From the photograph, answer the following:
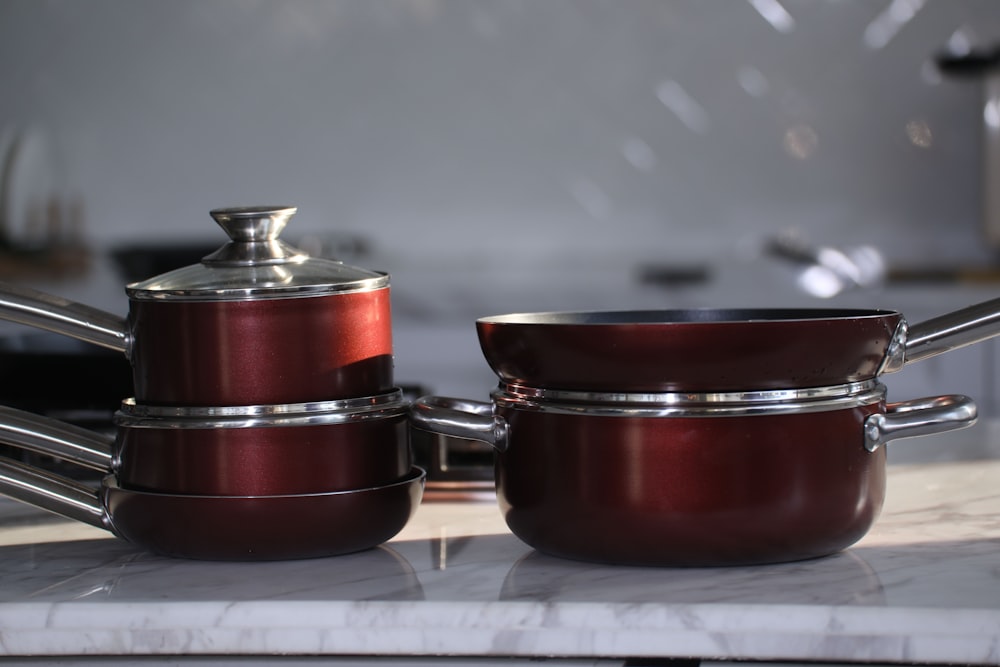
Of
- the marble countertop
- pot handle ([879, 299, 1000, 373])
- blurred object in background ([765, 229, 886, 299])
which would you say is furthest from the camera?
blurred object in background ([765, 229, 886, 299])

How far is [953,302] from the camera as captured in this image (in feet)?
9.17

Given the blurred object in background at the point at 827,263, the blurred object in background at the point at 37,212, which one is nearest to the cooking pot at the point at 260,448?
the blurred object in background at the point at 827,263

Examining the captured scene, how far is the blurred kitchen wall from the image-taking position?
11.2 feet

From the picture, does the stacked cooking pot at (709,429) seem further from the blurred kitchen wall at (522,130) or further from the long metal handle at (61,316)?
the blurred kitchen wall at (522,130)

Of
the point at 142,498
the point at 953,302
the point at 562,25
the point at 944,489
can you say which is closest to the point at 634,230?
the point at 562,25

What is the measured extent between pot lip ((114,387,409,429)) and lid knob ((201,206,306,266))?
8 centimetres

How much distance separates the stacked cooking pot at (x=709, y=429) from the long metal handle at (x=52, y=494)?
25cm

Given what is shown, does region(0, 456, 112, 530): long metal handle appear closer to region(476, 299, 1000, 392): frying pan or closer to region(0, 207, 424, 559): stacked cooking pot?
region(0, 207, 424, 559): stacked cooking pot

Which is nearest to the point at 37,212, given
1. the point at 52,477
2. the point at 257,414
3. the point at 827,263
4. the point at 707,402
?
the point at 827,263

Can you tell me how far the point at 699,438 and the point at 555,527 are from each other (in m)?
0.09

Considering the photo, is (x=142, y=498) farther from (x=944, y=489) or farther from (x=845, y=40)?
(x=845, y=40)

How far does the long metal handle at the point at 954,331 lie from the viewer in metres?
0.60

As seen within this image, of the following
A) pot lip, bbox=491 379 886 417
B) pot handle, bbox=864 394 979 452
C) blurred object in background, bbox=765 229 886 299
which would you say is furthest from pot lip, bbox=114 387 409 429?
blurred object in background, bbox=765 229 886 299

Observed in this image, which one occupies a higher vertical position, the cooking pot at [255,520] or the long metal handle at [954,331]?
the long metal handle at [954,331]
